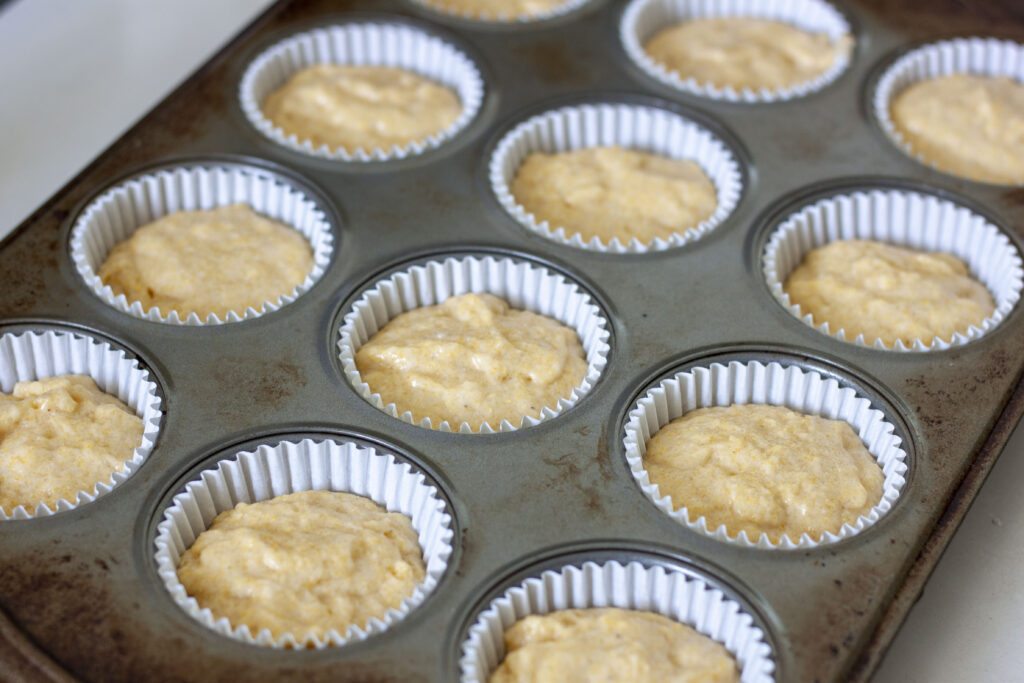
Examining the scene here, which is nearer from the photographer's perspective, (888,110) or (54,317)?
(54,317)

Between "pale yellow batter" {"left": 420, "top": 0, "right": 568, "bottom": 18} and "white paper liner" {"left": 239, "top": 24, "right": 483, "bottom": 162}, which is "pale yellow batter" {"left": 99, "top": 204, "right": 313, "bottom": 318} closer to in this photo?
"white paper liner" {"left": 239, "top": 24, "right": 483, "bottom": 162}

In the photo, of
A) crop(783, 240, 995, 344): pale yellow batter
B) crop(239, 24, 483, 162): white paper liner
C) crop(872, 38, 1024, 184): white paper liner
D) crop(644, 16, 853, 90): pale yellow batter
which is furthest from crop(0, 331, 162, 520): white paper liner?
crop(872, 38, 1024, 184): white paper liner

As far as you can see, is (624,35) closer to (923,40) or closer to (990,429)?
(923,40)

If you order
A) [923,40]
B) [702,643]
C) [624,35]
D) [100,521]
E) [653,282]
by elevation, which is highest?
[923,40]

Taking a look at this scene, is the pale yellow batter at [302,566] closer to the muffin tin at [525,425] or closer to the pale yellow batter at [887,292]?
the muffin tin at [525,425]

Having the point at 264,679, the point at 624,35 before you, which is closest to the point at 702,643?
the point at 264,679

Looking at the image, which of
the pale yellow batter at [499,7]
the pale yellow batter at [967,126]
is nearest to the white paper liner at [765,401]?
the pale yellow batter at [967,126]
